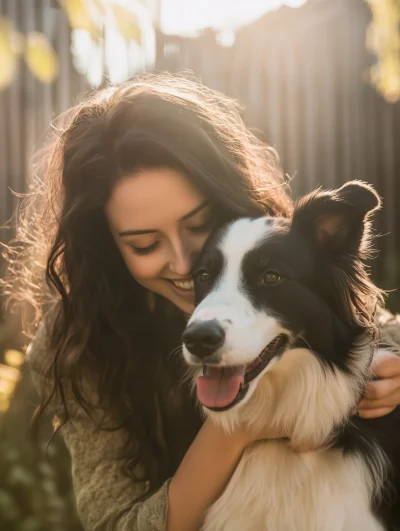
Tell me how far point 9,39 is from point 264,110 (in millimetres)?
5372

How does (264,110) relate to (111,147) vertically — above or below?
below

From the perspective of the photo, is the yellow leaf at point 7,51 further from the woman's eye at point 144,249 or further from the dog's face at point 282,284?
the woman's eye at point 144,249

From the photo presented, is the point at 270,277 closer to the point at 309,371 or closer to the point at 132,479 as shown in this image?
the point at 309,371

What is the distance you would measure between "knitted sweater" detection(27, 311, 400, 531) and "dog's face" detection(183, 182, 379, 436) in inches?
18.6

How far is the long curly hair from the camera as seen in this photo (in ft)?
9.55

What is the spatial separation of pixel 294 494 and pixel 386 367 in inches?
21.6

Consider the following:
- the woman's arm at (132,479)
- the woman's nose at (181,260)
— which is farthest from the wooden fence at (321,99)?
the woman's arm at (132,479)

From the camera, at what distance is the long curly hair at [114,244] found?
291 centimetres

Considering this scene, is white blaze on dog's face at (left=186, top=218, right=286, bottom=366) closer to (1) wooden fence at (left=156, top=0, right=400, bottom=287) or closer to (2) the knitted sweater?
(2) the knitted sweater

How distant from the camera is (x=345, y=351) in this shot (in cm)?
262

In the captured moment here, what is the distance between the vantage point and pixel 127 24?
170 centimetres

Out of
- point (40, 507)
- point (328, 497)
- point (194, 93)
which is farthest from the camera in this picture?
point (40, 507)

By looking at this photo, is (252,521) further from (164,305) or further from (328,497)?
(164,305)

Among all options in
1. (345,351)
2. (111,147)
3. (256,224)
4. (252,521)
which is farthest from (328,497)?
(111,147)
